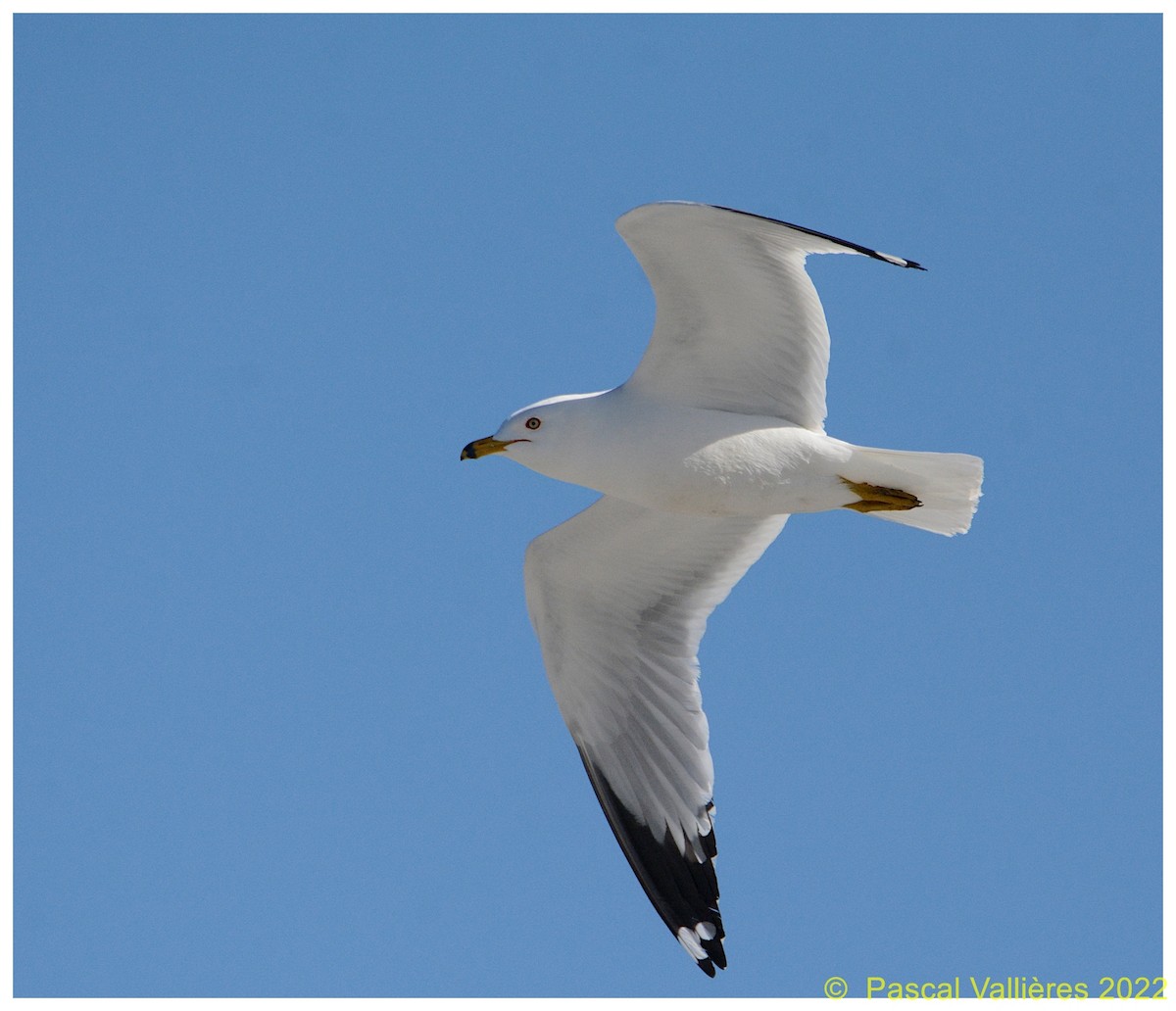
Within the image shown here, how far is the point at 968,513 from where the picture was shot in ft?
23.0

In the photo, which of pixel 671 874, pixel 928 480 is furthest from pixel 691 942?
pixel 928 480

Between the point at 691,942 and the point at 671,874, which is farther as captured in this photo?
the point at 671,874

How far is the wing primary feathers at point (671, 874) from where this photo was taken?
735 centimetres

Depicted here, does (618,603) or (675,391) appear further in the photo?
(618,603)

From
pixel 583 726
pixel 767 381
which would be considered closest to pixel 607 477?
pixel 767 381

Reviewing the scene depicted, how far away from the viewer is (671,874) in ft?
24.3

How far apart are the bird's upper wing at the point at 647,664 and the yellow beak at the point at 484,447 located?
76 cm

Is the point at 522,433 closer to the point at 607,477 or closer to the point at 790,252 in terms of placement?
the point at 607,477

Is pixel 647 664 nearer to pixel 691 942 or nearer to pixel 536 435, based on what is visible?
pixel 691 942

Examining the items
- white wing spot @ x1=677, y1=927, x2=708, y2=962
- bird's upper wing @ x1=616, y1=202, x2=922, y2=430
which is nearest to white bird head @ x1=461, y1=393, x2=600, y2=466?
bird's upper wing @ x1=616, y1=202, x2=922, y2=430

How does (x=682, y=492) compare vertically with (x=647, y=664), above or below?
above

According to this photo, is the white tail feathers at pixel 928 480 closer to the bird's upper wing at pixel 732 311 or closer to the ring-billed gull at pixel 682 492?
the ring-billed gull at pixel 682 492

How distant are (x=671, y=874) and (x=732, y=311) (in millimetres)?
2595

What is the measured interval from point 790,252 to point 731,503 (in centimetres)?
108
